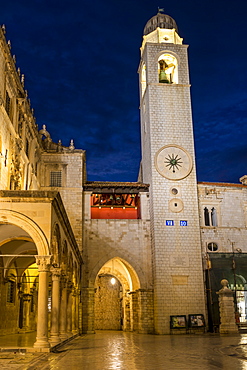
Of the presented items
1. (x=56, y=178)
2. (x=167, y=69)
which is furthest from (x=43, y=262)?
(x=167, y=69)

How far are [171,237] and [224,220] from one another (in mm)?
4544

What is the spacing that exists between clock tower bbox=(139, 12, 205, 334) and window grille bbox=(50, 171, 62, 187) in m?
6.52

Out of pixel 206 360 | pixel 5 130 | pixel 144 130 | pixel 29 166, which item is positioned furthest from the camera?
pixel 144 130

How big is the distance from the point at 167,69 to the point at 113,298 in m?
20.9

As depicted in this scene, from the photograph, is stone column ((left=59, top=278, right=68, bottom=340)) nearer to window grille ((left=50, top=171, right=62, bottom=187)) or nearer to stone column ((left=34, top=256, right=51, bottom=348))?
stone column ((left=34, top=256, right=51, bottom=348))

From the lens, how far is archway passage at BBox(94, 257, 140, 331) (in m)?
34.4

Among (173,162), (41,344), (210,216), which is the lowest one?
(41,344)

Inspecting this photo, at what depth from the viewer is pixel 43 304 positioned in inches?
542

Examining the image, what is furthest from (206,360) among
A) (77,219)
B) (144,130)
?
(144,130)

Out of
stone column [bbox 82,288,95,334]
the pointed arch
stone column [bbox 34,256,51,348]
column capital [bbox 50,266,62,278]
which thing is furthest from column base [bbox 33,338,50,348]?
stone column [bbox 82,288,95,334]

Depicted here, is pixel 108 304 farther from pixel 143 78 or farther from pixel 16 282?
pixel 143 78

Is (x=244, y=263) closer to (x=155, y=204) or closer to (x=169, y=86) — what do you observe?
(x=155, y=204)

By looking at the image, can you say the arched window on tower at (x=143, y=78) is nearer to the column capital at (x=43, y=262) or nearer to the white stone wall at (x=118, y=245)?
the white stone wall at (x=118, y=245)

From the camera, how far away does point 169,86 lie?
3234 centimetres
